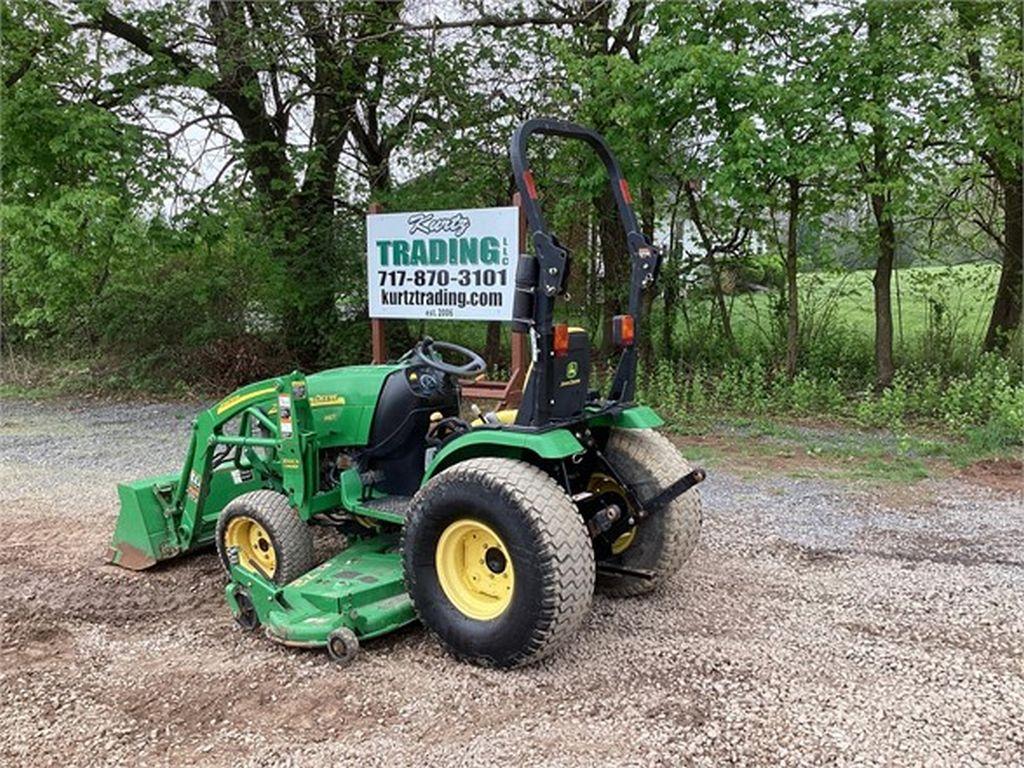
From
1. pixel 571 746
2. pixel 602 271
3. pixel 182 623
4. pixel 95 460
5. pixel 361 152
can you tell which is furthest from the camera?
pixel 361 152

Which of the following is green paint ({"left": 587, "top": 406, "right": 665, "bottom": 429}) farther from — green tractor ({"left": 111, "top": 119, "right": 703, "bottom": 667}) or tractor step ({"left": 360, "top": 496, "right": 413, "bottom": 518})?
tractor step ({"left": 360, "top": 496, "right": 413, "bottom": 518})

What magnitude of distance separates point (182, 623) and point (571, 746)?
78.7 inches

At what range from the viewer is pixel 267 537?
157 inches

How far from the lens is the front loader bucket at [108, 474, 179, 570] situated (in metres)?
4.41

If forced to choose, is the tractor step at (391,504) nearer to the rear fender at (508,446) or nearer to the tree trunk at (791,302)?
the rear fender at (508,446)

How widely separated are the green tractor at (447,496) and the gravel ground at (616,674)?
0.18m

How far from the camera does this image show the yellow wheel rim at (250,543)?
403 centimetres

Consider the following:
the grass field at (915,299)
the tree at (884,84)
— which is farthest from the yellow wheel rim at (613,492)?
the grass field at (915,299)

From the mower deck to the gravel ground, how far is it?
0.11 meters

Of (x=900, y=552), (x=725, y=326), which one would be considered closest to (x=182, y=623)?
(x=900, y=552)

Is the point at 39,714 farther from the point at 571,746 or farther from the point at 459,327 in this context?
the point at 459,327

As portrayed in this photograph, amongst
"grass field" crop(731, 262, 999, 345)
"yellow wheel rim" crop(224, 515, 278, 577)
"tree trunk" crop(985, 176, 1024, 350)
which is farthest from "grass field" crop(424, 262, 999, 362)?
"yellow wheel rim" crop(224, 515, 278, 577)

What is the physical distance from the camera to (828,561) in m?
4.32

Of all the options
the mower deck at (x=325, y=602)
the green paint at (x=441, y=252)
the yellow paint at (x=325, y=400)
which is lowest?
the mower deck at (x=325, y=602)
